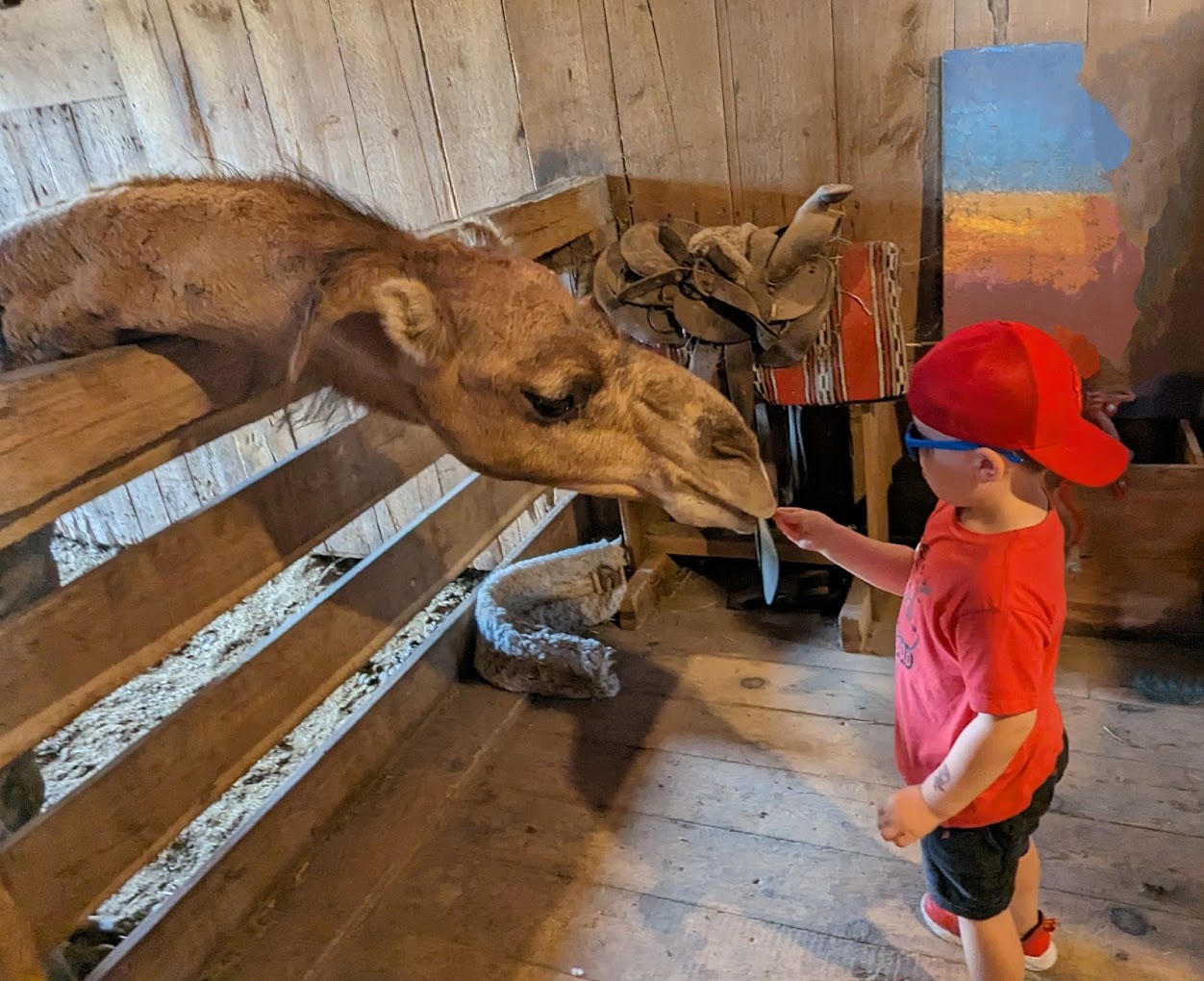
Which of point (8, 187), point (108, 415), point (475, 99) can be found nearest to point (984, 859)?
point (108, 415)

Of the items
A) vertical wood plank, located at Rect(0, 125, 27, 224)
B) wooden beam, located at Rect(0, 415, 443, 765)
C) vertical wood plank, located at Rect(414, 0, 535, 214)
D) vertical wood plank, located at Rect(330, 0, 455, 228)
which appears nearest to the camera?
wooden beam, located at Rect(0, 415, 443, 765)

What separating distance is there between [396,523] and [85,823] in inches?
82.8

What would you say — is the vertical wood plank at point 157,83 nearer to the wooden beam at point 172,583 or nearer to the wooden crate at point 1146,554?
the wooden beam at point 172,583

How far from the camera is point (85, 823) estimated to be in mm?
1385

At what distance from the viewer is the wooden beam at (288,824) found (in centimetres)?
154

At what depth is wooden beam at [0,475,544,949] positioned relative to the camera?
134 cm

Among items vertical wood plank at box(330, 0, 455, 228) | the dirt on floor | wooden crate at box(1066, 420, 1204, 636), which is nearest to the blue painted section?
wooden crate at box(1066, 420, 1204, 636)

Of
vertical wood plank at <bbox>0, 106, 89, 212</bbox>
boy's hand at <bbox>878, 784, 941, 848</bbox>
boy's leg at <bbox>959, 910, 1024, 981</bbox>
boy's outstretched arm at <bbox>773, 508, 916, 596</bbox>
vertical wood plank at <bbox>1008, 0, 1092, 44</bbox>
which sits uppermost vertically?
vertical wood plank at <bbox>0, 106, 89, 212</bbox>

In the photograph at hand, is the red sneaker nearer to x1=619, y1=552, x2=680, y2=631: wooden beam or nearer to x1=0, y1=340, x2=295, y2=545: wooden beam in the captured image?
x1=619, y1=552, x2=680, y2=631: wooden beam

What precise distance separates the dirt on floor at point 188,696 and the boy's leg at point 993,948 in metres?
1.43

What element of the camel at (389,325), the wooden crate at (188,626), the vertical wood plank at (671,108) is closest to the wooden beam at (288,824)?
the wooden crate at (188,626)

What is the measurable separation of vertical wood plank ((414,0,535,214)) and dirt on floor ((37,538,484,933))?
1435 mm

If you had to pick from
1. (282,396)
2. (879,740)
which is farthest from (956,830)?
(282,396)

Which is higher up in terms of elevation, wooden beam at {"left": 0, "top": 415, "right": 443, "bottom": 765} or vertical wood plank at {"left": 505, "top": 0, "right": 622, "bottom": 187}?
vertical wood plank at {"left": 505, "top": 0, "right": 622, "bottom": 187}
